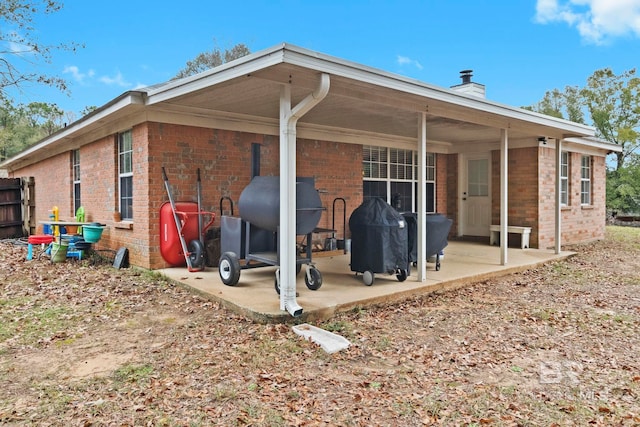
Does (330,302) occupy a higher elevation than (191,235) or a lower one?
lower

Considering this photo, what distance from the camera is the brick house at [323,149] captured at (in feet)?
16.9

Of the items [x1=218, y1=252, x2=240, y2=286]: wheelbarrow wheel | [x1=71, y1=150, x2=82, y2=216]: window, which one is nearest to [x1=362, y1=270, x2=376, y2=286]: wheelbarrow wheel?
[x1=218, y1=252, x2=240, y2=286]: wheelbarrow wheel

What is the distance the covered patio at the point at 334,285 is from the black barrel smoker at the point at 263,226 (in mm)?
251

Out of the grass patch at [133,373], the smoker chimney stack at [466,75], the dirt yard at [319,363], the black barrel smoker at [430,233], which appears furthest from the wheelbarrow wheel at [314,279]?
the smoker chimney stack at [466,75]

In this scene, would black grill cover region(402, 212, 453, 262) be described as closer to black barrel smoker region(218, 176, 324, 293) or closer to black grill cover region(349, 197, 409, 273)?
black grill cover region(349, 197, 409, 273)

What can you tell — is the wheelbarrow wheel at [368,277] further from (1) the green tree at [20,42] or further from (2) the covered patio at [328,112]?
(1) the green tree at [20,42]

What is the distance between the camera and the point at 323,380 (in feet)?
11.2

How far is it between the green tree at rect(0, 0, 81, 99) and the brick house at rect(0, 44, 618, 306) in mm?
1583

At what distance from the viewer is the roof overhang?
15.0ft

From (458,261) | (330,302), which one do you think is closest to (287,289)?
(330,302)

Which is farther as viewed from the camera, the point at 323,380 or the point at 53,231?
the point at 53,231

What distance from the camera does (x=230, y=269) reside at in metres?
5.75

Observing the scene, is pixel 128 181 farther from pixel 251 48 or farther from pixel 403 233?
pixel 251 48

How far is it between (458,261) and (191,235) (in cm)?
459
